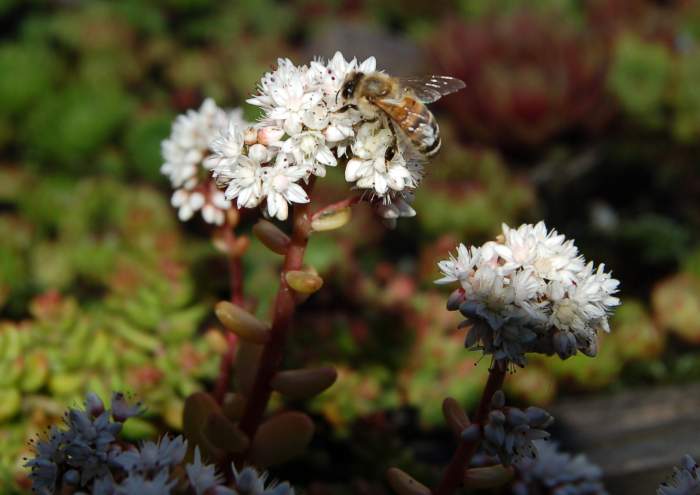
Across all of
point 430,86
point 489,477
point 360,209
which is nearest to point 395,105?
point 430,86

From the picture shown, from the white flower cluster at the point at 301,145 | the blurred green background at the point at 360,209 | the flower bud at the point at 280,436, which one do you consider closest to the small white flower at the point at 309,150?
the white flower cluster at the point at 301,145

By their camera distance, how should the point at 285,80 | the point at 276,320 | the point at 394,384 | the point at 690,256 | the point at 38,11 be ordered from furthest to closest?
1. the point at 38,11
2. the point at 690,256
3. the point at 394,384
4. the point at 276,320
5. the point at 285,80

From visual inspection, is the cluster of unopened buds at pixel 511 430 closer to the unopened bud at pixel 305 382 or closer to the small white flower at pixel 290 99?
the unopened bud at pixel 305 382

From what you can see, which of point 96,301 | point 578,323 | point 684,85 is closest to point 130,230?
point 96,301

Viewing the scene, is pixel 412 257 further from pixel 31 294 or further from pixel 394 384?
pixel 31 294

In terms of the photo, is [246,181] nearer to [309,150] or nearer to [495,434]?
[309,150]

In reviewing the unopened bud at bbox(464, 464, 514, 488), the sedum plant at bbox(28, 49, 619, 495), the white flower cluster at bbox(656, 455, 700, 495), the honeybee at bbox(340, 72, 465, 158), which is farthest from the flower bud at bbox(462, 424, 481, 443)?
the honeybee at bbox(340, 72, 465, 158)
